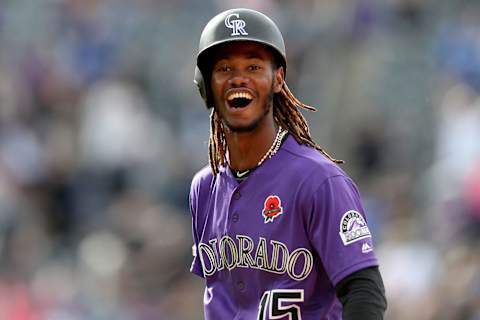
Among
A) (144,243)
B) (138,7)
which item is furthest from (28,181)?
(138,7)

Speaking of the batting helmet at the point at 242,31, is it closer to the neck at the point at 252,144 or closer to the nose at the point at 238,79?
the nose at the point at 238,79

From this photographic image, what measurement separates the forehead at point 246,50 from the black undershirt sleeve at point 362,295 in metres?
0.87

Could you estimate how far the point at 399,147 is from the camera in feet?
36.3

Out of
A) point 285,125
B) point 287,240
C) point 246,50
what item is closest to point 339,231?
point 287,240

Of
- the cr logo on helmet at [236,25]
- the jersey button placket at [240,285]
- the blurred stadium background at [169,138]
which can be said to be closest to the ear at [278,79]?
the cr logo on helmet at [236,25]

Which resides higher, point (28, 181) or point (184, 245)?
point (28, 181)

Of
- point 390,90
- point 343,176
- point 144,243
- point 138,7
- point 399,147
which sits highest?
point 138,7

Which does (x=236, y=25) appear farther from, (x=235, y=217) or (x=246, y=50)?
(x=235, y=217)

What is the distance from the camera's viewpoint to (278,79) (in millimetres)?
4445

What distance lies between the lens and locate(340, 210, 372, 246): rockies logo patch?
4.10 metres

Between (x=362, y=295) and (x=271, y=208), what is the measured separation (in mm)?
509

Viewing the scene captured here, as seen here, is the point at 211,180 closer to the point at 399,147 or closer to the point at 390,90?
the point at 399,147

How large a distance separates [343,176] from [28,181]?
8067 mm

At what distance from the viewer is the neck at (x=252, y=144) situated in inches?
175
